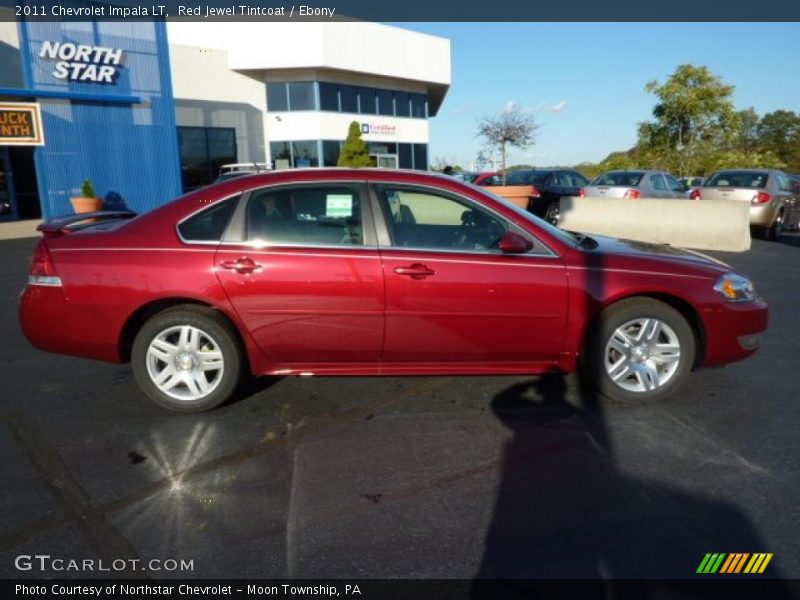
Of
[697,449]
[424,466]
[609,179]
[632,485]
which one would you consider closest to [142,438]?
[424,466]

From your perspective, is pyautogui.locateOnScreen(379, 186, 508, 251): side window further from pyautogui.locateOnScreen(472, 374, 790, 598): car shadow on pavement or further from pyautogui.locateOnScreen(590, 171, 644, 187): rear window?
pyautogui.locateOnScreen(590, 171, 644, 187): rear window

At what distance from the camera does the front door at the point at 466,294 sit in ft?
12.0

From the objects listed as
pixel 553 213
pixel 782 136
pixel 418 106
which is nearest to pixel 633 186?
pixel 553 213

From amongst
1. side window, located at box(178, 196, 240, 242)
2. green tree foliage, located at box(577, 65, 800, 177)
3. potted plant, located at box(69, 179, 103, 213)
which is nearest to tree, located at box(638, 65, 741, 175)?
green tree foliage, located at box(577, 65, 800, 177)

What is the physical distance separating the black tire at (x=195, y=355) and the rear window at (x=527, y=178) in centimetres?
1428

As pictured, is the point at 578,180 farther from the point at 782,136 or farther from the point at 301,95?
the point at 782,136

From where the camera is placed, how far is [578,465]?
10.2 ft

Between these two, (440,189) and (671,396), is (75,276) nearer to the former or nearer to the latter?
(440,189)

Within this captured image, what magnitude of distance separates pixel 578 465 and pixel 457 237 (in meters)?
1.63

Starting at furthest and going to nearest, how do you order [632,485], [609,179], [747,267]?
1. [609,179]
2. [747,267]
3. [632,485]

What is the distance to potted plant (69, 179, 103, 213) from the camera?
50.5ft

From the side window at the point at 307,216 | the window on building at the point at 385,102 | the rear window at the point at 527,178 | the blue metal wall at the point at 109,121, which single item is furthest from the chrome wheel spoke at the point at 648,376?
the window on building at the point at 385,102

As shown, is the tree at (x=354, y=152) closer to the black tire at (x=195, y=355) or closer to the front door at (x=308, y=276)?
the front door at (x=308, y=276)

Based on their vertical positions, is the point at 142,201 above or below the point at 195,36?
below
